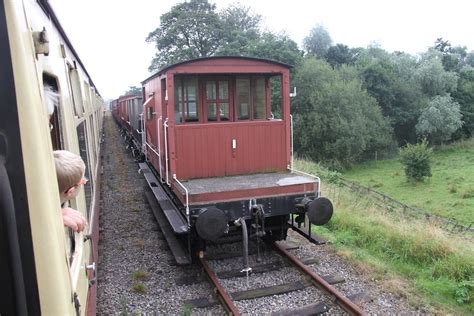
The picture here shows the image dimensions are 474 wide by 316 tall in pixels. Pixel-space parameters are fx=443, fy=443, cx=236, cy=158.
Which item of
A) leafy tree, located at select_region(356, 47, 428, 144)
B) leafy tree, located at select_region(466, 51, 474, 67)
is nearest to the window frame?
leafy tree, located at select_region(356, 47, 428, 144)

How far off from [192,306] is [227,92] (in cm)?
375

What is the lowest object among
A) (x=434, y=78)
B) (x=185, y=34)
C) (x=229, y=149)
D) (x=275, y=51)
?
(x=229, y=149)

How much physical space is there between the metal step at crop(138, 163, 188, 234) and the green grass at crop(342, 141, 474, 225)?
49.3 ft

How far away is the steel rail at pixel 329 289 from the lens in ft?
16.2

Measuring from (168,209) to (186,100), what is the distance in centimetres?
183

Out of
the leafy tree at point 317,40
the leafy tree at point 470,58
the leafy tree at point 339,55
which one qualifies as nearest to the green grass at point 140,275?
the leafy tree at point 339,55

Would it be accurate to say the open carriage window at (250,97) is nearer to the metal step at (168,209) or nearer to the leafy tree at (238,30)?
the metal step at (168,209)

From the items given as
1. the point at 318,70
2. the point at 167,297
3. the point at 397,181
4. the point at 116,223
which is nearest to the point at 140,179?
the point at 116,223

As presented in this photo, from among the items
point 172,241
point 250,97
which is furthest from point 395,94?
point 172,241

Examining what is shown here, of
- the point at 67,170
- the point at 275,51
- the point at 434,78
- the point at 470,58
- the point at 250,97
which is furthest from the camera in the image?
the point at 470,58

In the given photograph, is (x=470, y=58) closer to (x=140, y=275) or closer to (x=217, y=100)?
(x=217, y=100)

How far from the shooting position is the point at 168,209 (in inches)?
287

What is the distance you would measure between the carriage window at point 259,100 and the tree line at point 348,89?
1093 inches

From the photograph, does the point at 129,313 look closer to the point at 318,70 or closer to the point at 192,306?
the point at 192,306
